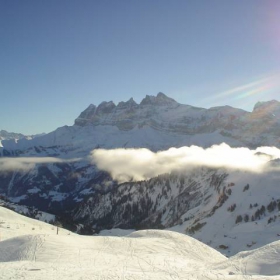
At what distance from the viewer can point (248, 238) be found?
14200cm

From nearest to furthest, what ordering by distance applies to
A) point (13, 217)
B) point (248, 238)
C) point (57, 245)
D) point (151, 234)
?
point (57, 245), point (151, 234), point (13, 217), point (248, 238)

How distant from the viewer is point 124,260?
43281mm

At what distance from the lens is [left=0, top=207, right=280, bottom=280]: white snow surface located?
34000 mm

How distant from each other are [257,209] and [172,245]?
429ft

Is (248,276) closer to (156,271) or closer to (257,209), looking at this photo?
(156,271)

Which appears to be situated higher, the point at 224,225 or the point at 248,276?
the point at 248,276

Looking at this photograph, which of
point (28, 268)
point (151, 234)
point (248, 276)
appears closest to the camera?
point (248, 276)

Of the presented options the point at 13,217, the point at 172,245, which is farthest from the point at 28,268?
the point at 13,217

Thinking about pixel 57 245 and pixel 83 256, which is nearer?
pixel 83 256

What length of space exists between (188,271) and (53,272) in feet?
44.5

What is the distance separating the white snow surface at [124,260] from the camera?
3400 centimetres

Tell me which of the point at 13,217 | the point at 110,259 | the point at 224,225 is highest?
the point at 110,259

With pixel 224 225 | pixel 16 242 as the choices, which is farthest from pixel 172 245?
pixel 224 225

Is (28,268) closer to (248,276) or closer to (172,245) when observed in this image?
(248,276)
